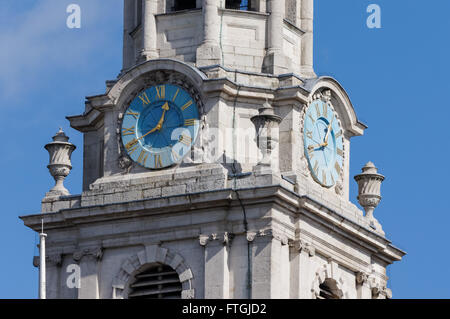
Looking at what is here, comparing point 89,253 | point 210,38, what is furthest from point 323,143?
point 89,253

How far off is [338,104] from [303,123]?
222 cm

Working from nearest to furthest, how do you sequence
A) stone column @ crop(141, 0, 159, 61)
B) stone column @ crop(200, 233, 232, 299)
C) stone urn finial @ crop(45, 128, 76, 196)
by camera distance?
stone column @ crop(200, 233, 232, 299)
stone column @ crop(141, 0, 159, 61)
stone urn finial @ crop(45, 128, 76, 196)

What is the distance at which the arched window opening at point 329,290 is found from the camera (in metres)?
85.6

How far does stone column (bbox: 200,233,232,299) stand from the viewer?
271 feet

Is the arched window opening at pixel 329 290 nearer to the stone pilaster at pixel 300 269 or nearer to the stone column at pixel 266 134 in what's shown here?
the stone pilaster at pixel 300 269

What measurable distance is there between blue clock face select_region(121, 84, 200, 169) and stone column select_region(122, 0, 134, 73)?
80.6 inches

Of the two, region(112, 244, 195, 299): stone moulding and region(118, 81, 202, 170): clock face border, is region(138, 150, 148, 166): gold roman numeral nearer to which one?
region(118, 81, 202, 170): clock face border

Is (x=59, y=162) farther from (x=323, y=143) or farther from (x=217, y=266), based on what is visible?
(x=323, y=143)

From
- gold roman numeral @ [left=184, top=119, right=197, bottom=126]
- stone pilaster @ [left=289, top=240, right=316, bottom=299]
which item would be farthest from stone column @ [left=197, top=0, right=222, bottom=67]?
stone pilaster @ [left=289, top=240, right=316, bottom=299]

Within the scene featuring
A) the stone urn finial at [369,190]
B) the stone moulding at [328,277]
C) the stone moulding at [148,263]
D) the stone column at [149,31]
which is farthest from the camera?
the stone urn finial at [369,190]

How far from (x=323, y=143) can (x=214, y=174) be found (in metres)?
4.44

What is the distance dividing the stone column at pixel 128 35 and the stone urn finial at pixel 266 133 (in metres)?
5.57

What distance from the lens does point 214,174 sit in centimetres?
8375

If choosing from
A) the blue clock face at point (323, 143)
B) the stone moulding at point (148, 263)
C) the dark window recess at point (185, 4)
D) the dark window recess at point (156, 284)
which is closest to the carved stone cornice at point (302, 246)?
the blue clock face at point (323, 143)
